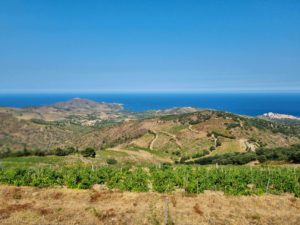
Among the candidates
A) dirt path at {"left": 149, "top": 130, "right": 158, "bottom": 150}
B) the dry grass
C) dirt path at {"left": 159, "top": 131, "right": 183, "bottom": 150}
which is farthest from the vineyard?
dirt path at {"left": 149, "top": 130, "right": 158, "bottom": 150}

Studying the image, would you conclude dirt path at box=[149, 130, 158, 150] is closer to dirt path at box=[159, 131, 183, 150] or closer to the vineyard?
dirt path at box=[159, 131, 183, 150]

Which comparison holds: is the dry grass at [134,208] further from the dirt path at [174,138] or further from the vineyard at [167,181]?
the dirt path at [174,138]

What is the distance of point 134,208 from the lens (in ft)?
73.9

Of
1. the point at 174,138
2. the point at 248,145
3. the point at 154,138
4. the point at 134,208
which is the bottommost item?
the point at 154,138

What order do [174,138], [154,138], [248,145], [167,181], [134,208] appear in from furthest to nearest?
[154,138]
[174,138]
[248,145]
[167,181]
[134,208]

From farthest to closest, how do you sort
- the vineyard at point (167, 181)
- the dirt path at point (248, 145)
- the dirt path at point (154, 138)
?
the dirt path at point (154, 138)
the dirt path at point (248, 145)
the vineyard at point (167, 181)

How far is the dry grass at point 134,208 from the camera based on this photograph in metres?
20.2

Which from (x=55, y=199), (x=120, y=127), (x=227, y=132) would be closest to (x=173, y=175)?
(x=55, y=199)

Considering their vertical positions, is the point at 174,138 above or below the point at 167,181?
below

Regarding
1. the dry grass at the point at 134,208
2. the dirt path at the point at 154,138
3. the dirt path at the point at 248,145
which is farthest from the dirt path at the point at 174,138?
the dry grass at the point at 134,208

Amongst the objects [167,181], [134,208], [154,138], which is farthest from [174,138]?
[134,208]

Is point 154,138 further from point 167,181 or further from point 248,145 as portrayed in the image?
point 167,181

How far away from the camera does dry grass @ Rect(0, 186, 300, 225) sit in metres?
20.2

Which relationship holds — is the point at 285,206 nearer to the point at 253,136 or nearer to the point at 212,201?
the point at 212,201
